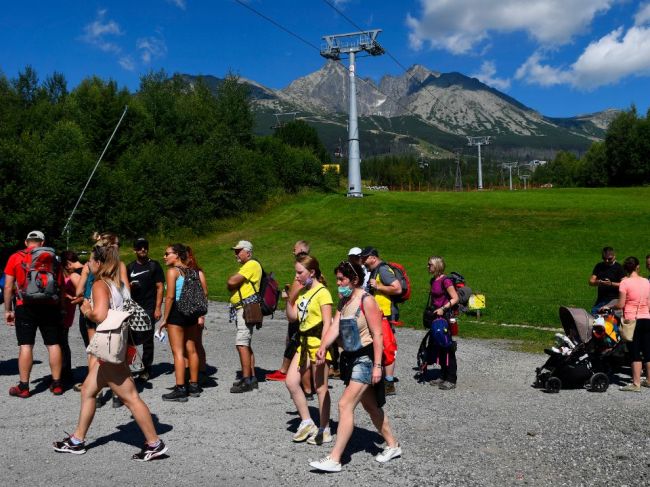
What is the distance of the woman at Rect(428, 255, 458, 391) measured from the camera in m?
9.38

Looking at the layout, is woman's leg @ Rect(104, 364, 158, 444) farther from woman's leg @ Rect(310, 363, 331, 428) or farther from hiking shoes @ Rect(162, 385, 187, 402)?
hiking shoes @ Rect(162, 385, 187, 402)

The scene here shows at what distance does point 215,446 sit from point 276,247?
106 ft

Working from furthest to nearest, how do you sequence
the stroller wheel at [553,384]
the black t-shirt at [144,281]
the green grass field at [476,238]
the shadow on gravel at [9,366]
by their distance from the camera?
the green grass field at [476,238], the shadow on gravel at [9,366], the black t-shirt at [144,281], the stroller wheel at [553,384]

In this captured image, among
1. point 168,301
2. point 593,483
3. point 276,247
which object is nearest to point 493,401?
point 593,483

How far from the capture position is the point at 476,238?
3872 cm

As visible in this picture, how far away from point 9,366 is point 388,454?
7559mm

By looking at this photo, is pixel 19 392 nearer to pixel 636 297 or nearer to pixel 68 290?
pixel 68 290

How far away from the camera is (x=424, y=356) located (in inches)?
383

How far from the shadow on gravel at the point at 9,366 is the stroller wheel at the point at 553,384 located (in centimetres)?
834

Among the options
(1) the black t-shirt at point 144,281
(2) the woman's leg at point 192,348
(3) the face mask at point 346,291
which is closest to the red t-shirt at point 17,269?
(1) the black t-shirt at point 144,281

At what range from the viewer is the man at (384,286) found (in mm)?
8977

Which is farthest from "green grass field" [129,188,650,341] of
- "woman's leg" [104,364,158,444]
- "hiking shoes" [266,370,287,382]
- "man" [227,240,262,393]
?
"woman's leg" [104,364,158,444]

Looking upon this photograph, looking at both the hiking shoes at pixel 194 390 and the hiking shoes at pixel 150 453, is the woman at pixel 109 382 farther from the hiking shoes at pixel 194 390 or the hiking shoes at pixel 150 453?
the hiking shoes at pixel 194 390

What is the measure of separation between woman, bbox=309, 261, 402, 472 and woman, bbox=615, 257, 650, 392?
4874 mm
